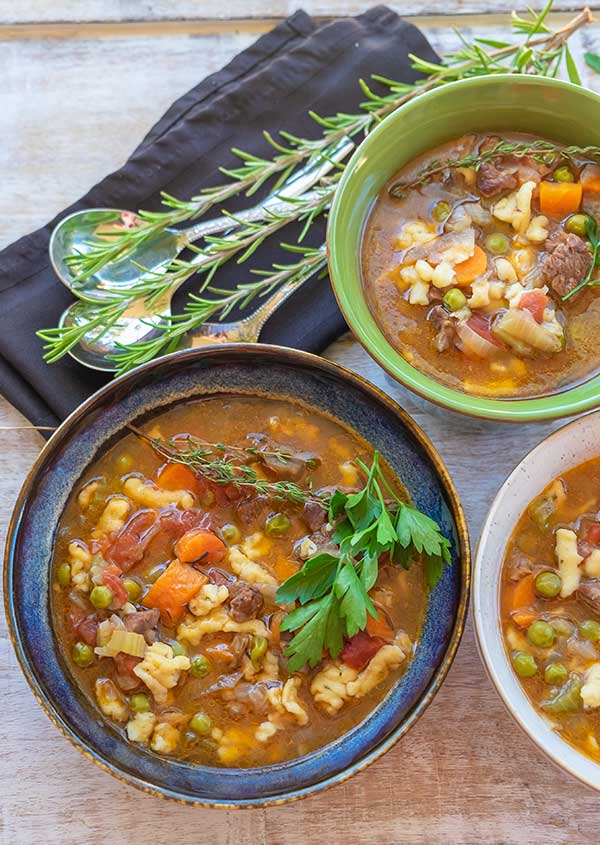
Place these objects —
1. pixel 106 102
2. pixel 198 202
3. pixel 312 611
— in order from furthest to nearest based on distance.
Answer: pixel 106 102 < pixel 198 202 < pixel 312 611

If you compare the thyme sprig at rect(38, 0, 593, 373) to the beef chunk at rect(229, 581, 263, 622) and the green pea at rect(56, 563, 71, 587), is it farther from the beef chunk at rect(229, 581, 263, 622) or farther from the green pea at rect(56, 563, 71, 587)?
the beef chunk at rect(229, 581, 263, 622)

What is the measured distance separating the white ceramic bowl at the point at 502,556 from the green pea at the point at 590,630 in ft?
0.81

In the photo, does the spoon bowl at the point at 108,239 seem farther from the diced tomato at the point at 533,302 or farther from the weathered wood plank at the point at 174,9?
the diced tomato at the point at 533,302

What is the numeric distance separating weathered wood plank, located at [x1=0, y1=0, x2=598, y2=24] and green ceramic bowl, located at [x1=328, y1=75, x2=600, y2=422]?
89 cm

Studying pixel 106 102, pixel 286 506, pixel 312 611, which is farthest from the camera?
pixel 106 102

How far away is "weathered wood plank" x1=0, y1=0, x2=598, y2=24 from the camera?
3.54 meters

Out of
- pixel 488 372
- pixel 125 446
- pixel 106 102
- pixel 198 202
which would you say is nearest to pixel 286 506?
pixel 125 446

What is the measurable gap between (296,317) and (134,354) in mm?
595

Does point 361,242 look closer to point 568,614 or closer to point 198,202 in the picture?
point 198,202

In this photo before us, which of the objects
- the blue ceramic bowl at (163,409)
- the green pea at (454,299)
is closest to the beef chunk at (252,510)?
the blue ceramic bowl at (163,409)

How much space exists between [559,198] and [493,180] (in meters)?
0.21

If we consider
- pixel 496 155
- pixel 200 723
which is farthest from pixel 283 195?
pixel 200 723

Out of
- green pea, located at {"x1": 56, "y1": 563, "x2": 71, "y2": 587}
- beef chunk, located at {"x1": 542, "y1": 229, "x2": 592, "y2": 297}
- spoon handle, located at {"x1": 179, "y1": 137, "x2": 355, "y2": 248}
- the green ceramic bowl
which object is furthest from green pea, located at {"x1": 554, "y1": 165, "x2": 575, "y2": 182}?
green pea, located at {"x1": 56, "y1": 563, "x2": 71, "y2": 587}

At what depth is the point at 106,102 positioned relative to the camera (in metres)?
3.51
